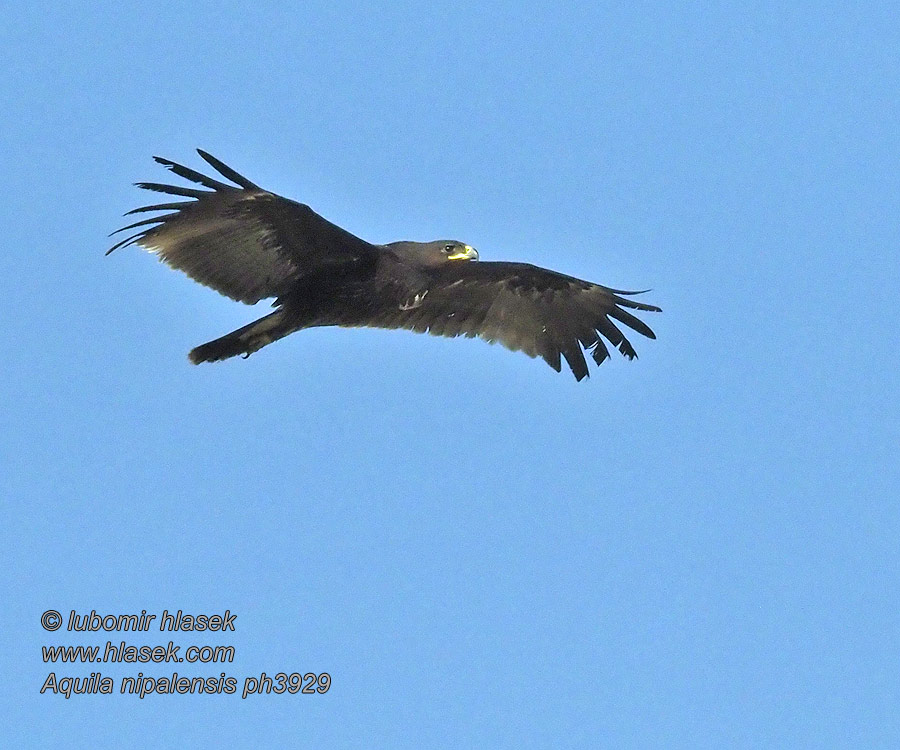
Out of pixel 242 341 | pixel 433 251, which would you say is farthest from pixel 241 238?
pixel 433 251

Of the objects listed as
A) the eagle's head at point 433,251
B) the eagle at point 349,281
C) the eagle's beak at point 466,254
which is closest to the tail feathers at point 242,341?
the eagle at point 349,281

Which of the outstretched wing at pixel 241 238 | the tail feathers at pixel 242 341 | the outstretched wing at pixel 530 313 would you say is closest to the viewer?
the outstretched wing at pixel 241 238

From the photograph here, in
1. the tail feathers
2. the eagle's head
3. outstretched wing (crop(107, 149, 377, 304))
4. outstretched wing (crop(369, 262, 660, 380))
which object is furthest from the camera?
outstretched wing (crop(369, 262, 660, 380))

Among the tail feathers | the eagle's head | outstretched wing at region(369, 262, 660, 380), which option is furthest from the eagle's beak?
the tail feathers

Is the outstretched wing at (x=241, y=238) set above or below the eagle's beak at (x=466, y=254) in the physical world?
below

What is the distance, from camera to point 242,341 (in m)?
13.7

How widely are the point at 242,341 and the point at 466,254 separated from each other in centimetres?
242

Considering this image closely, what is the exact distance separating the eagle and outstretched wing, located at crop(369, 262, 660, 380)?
0.04 ft

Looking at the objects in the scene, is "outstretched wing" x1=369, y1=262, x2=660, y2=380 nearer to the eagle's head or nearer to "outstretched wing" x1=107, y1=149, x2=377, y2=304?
the eagle's head

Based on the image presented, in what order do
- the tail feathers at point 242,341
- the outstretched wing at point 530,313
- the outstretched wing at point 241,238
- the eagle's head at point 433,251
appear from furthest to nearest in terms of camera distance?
the outstretched wing at point 530,313 < the eagle's head at point 433,251 < the tail feathers at point 242,341 < the outstretched wing at point 241,238

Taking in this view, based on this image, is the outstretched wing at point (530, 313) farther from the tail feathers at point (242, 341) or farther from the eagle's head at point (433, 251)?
the tail feathers at point (242, 341)

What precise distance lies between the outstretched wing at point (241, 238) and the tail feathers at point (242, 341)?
0.86 feet

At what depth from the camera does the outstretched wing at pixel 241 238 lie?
12.6 meters

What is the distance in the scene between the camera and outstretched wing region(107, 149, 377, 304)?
12.6 metres
